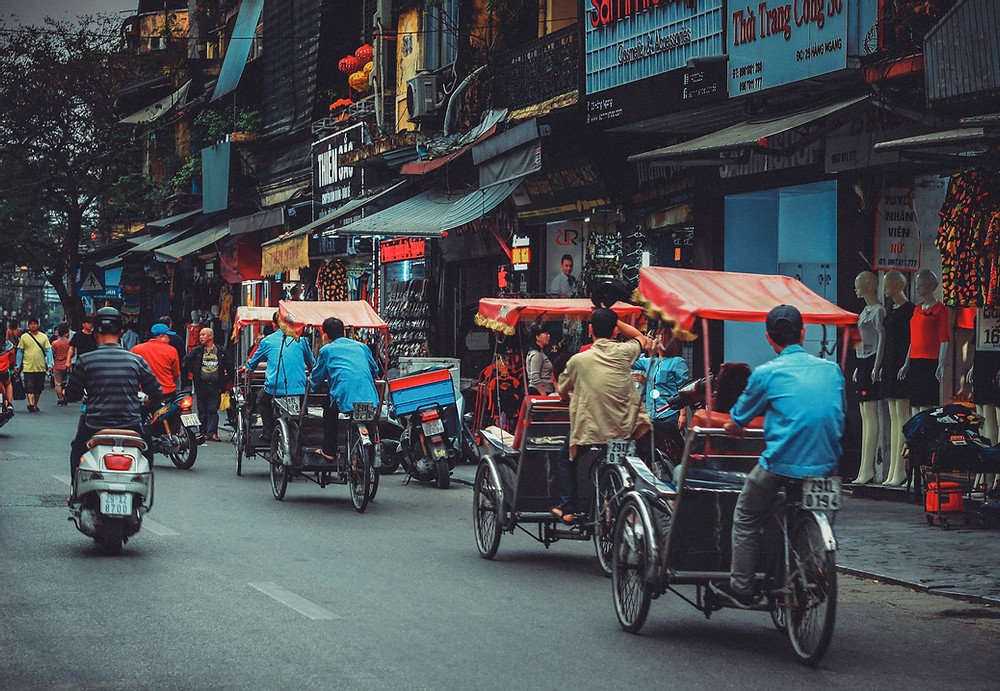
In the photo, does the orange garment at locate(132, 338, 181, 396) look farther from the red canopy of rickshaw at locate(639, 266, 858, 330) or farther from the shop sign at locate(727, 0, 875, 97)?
the red canopy of rickshaw at locate(639, 266, 858, 330)

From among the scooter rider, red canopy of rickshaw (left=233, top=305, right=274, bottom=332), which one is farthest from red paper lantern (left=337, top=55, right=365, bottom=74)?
the scooter rider

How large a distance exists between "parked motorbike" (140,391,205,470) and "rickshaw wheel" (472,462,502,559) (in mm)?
8223

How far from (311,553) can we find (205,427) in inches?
508

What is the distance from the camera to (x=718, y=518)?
7.95 meters

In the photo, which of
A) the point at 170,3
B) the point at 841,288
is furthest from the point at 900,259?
the point at 170,3

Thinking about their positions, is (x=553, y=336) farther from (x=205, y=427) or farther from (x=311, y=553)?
(x=311, y=553)

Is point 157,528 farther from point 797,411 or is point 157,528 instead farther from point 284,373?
point 797,411

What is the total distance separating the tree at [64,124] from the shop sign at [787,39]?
37208mm

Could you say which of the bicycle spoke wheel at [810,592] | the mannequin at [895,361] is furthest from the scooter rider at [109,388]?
the mannequin at [895,361]

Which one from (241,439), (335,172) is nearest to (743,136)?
(241,439)

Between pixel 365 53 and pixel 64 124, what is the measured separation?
21.9m

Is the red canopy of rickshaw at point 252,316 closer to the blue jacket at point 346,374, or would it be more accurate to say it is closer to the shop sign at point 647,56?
the shop sign at point 647,56

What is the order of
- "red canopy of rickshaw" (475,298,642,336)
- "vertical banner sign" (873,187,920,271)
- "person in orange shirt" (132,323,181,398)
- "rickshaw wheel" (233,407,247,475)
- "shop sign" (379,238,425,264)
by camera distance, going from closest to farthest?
"red canopy of rickshaw" (475,298,642,336), "vertical banner sign" (873,187,920,271), "rickshaw wheel" (233,407,247,475), "person in orange shirt" (132,323,181,398), "shop sign" (379,238,425,264)

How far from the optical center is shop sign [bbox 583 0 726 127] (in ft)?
55.7
